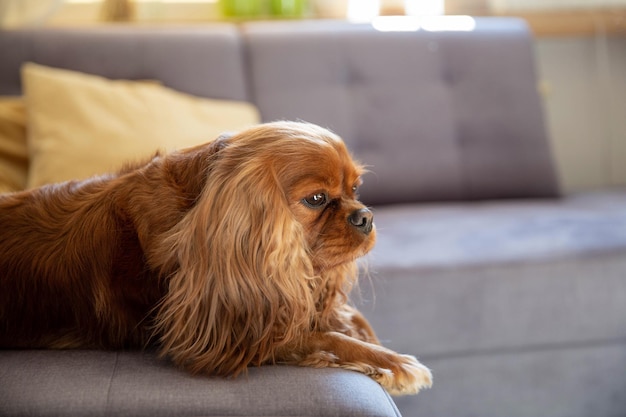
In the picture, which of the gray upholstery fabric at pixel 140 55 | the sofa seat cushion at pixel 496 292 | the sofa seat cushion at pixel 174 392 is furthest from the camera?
the gray upholstery fabric at pixel 140 55

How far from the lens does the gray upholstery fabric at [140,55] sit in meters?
2.56

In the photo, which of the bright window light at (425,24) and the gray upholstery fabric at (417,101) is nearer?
the gray upholstery fabric at (417,101)

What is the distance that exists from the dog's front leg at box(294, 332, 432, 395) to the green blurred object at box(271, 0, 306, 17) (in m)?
2.26

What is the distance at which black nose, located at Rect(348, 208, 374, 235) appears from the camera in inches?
51.3

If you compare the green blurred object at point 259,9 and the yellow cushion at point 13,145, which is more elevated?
the green blurred object at point 259,9

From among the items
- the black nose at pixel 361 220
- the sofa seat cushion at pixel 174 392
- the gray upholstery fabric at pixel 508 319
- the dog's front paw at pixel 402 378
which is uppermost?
the black nose at pixel 361 220

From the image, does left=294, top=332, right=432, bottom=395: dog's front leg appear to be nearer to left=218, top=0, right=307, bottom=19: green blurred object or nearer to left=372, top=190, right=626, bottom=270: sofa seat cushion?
left=372, top=190, right=626, bottom=270: sofa seat cushion

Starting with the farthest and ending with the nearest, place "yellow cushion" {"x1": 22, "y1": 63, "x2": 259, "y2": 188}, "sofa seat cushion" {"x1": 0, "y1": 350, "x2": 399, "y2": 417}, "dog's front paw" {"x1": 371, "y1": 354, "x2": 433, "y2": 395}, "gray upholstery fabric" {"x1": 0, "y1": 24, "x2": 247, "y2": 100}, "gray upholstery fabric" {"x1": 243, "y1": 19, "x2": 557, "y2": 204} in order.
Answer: "gray upholstery fabric" {"x1": 243, "y1": 19, "x2": 557, "y2": 204} → "gray upholstery fabric" {"x1": 0, "y1": 24, "x2": 247, "y2": 100} → "yellow cushion" {"x1": 22, "y1": 63, "x2": 259, "y2": 188} → "dog's front paw" {"x1": 371, "y1": 354, "x2": 433, "y2": 395} → "sofa seat cushion" {"x1": 0, "y1": 350, "x2": 399, "y2": 417}

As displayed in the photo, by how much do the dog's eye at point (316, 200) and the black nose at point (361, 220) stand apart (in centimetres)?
5

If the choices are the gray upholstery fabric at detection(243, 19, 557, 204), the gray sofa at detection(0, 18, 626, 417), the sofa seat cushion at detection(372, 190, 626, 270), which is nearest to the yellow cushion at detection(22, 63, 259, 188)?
the gray sofa at detection(0, 18, 626, 417)

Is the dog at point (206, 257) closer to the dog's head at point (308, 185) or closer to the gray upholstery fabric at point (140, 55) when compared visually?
the dog's head at point (308, 185)

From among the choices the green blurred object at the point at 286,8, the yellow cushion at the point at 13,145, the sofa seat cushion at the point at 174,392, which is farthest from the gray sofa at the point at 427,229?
the green blurred object at the point at 286,8

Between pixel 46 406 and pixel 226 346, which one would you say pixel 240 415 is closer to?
pixel 226 346

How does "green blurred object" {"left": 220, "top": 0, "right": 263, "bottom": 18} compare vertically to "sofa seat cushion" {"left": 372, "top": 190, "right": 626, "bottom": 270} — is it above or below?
above
